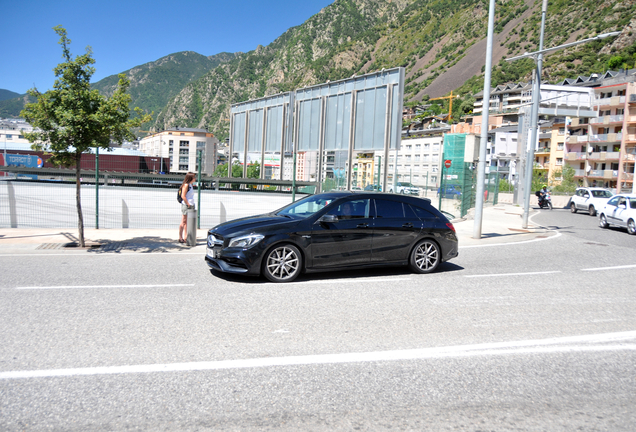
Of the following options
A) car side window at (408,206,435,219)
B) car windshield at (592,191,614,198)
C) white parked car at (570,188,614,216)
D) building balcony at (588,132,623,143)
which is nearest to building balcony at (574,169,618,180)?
building balcony at (588,132,623,143)

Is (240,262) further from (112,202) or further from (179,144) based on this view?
(179,144)

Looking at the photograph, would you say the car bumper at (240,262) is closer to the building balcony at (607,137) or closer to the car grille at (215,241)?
the car grille at (215,241)

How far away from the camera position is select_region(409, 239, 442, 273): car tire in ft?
29.6

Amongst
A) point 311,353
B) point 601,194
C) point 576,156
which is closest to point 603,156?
point 576,156

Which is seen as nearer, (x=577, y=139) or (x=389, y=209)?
(x=389, y=209)

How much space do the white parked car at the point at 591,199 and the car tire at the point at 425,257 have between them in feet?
83.2

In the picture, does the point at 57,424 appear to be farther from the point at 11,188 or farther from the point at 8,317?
the point at 11,188

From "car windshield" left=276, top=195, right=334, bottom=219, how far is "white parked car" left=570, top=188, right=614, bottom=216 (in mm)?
26976

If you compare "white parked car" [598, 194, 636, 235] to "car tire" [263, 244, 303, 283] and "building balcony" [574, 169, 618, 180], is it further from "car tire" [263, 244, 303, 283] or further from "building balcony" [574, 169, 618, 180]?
"building balcony" [574, 169, 618, 180]

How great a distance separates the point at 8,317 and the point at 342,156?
77.9 ft

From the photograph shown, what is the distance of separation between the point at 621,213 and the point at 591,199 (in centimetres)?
1320

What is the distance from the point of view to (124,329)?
207 inches

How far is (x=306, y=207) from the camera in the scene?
8.70 meters

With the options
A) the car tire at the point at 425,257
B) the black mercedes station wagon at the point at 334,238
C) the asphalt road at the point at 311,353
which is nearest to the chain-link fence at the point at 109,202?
the asphalt road at the point at 311,353
